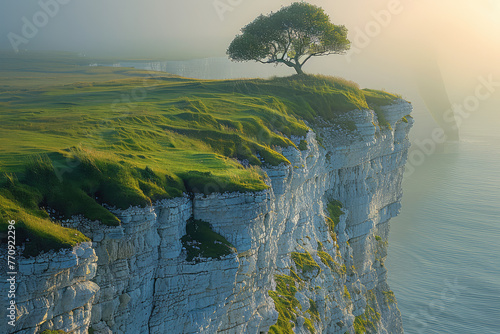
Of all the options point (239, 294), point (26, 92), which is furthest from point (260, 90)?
point (239, 294)

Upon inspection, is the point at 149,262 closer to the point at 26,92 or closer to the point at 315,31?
the point at 26,92

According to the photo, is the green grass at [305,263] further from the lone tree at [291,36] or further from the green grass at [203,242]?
the lone tree at [291,36]

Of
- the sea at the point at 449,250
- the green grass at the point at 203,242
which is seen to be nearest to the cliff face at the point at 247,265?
the green grass at the point at 203,242

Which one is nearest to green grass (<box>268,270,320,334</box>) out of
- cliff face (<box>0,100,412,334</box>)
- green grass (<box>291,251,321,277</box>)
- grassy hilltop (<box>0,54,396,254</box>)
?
cliff face (<box>0,100,412,334</box>)

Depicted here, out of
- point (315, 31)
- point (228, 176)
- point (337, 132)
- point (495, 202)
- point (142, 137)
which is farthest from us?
point (495, 202)

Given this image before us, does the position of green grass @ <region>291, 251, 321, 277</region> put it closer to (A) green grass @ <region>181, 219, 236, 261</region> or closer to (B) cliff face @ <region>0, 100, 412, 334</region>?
(B) cliff face @ <region>0, 100, 412, 334</region>

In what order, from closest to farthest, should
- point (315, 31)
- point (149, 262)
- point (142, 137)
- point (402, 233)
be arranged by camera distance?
point (149, 262) < point (142, 137) < point (315, 31) < point (402, 233)
